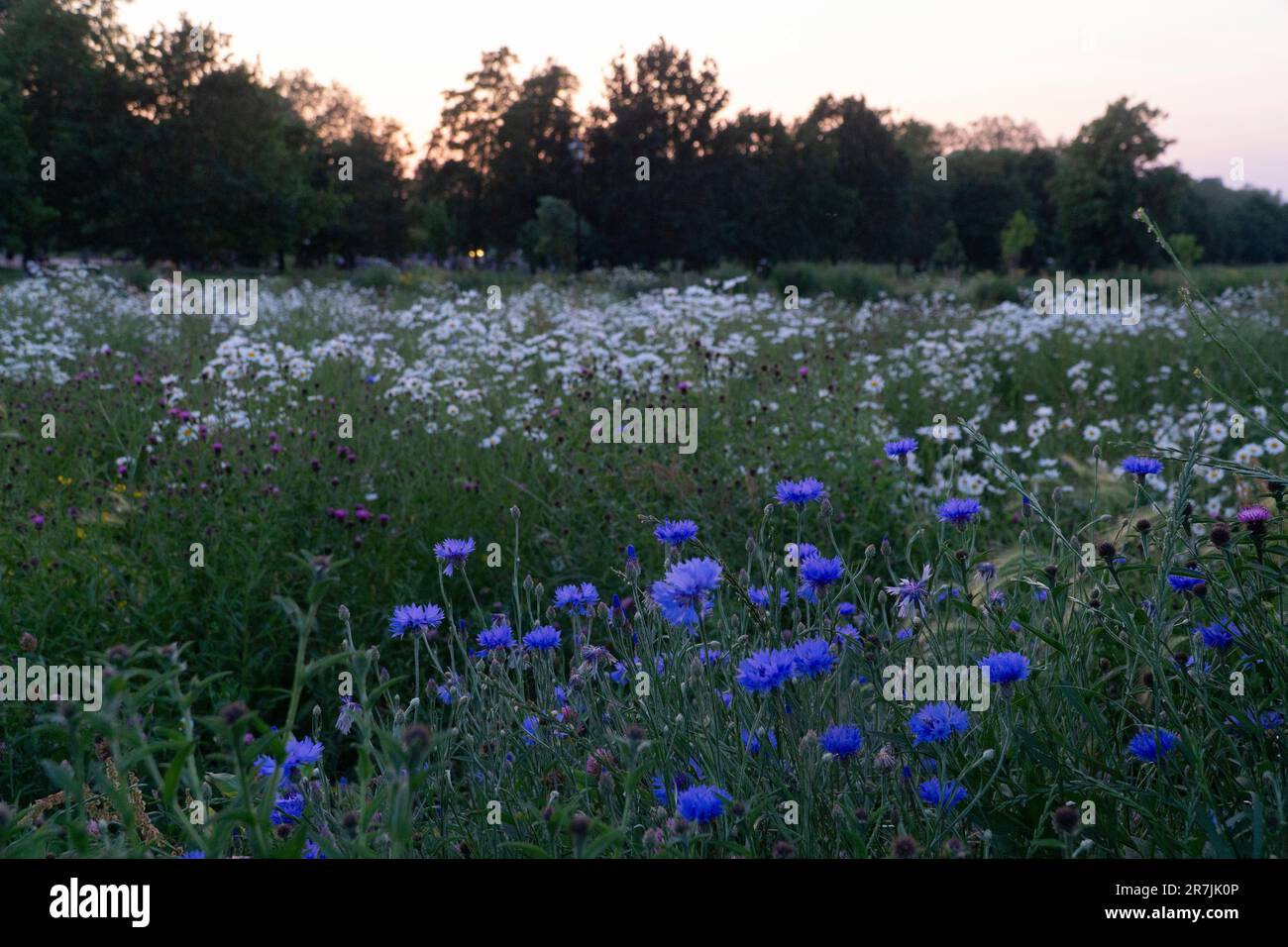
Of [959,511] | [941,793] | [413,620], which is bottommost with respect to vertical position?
[941,793]

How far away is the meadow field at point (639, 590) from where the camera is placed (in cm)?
150

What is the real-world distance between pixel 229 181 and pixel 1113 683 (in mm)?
30336

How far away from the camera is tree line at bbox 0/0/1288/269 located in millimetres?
28188

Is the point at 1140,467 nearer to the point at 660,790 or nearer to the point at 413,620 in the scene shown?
the point at 660,790

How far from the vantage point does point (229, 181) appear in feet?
93.8

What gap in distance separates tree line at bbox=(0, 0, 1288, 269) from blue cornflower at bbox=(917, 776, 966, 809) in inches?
879

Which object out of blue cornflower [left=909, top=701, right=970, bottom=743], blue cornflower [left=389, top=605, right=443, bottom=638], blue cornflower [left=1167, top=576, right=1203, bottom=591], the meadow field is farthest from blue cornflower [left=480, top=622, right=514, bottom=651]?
blue cornflower [left=1167, top=576, right=1203, bottom=591]

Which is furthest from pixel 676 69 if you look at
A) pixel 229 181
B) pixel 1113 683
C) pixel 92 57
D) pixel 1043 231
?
pixel 1113 683

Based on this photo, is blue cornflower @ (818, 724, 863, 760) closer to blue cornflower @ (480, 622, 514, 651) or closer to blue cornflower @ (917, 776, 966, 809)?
blue cornflower @ (917, 776, 966, 809)

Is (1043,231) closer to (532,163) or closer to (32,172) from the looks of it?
(532,163)

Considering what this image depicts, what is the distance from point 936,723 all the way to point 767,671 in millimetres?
255

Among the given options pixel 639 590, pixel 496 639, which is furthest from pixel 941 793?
pixel 639 590

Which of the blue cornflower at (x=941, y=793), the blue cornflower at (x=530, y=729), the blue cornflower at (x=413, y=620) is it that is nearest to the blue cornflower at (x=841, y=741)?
the blue cornflower at (x=941, y=793)

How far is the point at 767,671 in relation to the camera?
1502mm
